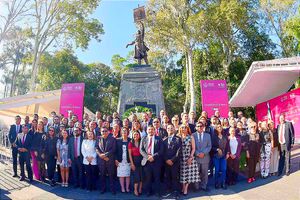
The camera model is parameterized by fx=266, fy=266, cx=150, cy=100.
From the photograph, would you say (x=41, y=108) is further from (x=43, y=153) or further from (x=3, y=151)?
(x=43, y=153)

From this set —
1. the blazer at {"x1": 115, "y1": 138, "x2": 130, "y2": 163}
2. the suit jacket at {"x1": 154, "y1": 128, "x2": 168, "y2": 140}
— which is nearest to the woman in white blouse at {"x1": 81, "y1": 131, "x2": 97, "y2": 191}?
the blazer at {"x1": 115, "y1": 138, "x2": 130, "y2": 163}

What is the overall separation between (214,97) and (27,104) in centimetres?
829

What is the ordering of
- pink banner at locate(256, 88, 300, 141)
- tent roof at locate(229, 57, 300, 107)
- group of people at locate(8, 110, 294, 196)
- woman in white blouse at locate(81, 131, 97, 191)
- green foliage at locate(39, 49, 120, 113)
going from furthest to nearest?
1. green foliage at locate(39, 49, 120, 113)
2. pink banner at locate(256, 88, 300, 141)
3. tent roof at locate(229, 57, 300, 107)
4. woman in white blouse at locate(81, 131, 97, 191)
5. group of people at locate(8, 110, 294, 196)

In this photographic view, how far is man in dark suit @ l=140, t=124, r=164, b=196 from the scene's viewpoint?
5312 mm

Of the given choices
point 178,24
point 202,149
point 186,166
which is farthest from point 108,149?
point 178,24

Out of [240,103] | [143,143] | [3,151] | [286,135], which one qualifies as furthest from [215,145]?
[240,103]

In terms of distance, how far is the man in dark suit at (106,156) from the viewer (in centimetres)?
554

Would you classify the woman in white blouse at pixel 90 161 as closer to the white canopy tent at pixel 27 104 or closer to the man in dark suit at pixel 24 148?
the man in dark suit at pixel 24 148

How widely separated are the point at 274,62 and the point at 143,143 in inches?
224

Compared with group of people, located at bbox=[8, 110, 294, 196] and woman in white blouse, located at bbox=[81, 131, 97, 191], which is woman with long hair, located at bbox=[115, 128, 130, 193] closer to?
group of people, located at bbox=[8, 110, 294, 196]

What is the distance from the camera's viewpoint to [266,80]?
10508 mm

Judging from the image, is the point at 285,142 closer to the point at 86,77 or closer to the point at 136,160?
the point at 136,160

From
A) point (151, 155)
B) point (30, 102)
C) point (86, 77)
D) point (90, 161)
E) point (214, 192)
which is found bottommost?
point (214, 192)

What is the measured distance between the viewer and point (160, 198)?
527 cm
